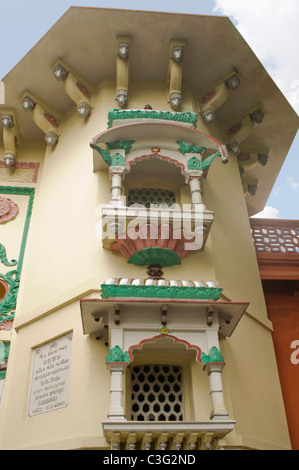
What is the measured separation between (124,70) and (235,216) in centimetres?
267

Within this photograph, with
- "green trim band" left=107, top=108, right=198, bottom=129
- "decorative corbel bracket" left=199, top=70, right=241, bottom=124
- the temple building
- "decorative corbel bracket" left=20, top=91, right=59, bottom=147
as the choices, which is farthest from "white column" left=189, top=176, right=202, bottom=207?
"decorative corbel bracket" left=20, top=91, right=59, bottom=147

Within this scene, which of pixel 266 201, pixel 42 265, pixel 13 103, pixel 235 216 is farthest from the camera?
pixel 266 201

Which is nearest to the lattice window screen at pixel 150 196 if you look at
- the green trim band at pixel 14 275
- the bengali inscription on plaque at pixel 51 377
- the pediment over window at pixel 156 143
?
the pediment over window at pixel 156 143

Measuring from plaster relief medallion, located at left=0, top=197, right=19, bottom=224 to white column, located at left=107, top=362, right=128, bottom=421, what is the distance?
12.1 feet

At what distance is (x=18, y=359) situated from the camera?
5387mm

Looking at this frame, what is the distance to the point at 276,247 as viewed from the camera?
7410 mm

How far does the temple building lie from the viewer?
4512 millimetres

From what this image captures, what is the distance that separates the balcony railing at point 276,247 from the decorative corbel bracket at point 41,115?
11.4 ft

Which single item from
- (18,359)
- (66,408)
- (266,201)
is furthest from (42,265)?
(266,201)

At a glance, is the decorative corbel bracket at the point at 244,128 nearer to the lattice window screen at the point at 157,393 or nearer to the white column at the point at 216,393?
the lattice window screen at the point at 157,393

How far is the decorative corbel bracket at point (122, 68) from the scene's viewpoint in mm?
6793

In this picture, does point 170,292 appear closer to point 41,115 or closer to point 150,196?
point 150,196

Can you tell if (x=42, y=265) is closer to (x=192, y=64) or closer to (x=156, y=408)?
(x=156, y=408)

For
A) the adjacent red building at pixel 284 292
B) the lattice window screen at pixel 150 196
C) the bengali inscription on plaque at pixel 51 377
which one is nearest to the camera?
the bengali inscription on plaque at pixel 51 377
